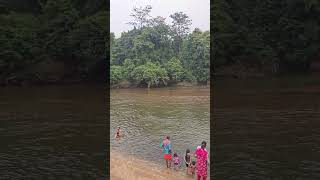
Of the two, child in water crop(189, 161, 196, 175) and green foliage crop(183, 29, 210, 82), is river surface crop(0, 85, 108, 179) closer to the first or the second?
child in water crop(189, 161, 196, 175)

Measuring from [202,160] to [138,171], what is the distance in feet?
12.7

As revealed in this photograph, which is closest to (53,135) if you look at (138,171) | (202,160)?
(138,171)

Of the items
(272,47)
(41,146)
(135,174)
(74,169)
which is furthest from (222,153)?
(272,47)

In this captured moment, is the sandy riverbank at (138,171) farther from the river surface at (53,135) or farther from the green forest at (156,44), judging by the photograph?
the green forest at (156,44)

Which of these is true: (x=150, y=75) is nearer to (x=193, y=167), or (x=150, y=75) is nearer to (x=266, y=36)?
(x=266, y=36)

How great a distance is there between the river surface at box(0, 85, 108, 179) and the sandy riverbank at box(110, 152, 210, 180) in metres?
0.56

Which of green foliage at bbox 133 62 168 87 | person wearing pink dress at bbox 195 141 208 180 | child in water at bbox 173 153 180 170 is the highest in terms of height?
green foliage at bbox 133 62 168 87

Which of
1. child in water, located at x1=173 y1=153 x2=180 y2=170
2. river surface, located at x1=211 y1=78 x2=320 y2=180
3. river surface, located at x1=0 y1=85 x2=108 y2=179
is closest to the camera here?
child in water, located at x1=173 y1=153 x2=180 y2=170

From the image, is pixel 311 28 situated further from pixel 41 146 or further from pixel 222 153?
pixel 41 146

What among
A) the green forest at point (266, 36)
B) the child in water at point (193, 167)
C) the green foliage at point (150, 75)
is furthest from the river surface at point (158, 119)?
the green forest at point (266, 36)

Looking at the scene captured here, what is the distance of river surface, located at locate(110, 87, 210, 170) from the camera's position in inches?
830

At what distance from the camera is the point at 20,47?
39.7 meters

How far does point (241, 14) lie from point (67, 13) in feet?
48.6

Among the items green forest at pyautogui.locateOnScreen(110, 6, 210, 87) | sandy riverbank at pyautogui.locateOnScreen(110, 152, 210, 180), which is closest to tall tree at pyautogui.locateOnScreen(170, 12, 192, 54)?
green forest at pyautogui.locateOnScreen(110, 6, 210, 87)
